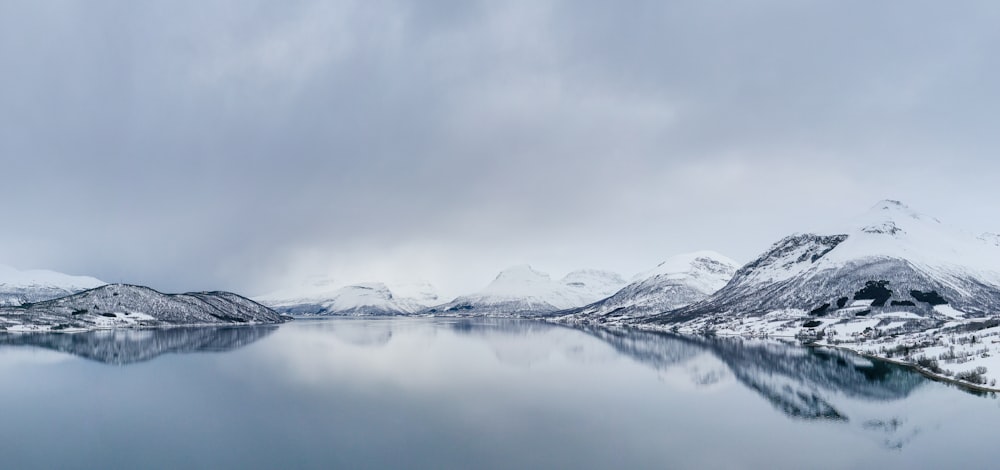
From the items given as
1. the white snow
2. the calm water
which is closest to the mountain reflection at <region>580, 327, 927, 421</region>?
the calm water

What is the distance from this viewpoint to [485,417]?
51.0 metres

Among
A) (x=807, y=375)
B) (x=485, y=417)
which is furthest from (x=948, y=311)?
(x=485, y=417)

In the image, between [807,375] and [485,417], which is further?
[807,375]

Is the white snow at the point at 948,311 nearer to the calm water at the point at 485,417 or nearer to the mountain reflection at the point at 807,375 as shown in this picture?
the mountain reflection at the point at 807,375

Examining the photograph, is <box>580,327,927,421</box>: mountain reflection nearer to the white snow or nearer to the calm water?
the calm water

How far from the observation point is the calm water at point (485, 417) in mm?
36844

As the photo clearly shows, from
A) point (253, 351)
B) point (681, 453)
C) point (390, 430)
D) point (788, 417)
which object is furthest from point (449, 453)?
point (253, 351)

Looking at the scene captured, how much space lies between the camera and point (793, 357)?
110 metres

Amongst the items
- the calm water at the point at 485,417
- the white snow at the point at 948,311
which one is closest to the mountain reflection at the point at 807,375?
the calm water at the point at 485,417

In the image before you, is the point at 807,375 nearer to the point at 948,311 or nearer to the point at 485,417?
the point at 485,417

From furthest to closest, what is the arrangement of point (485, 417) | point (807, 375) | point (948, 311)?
point (948, 311) → point (807, 375) → point (485, 417)

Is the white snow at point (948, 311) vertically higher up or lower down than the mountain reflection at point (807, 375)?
higher up

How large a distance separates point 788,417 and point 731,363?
52791mm

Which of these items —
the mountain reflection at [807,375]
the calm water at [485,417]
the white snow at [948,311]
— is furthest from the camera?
the white snow at [948,311]
